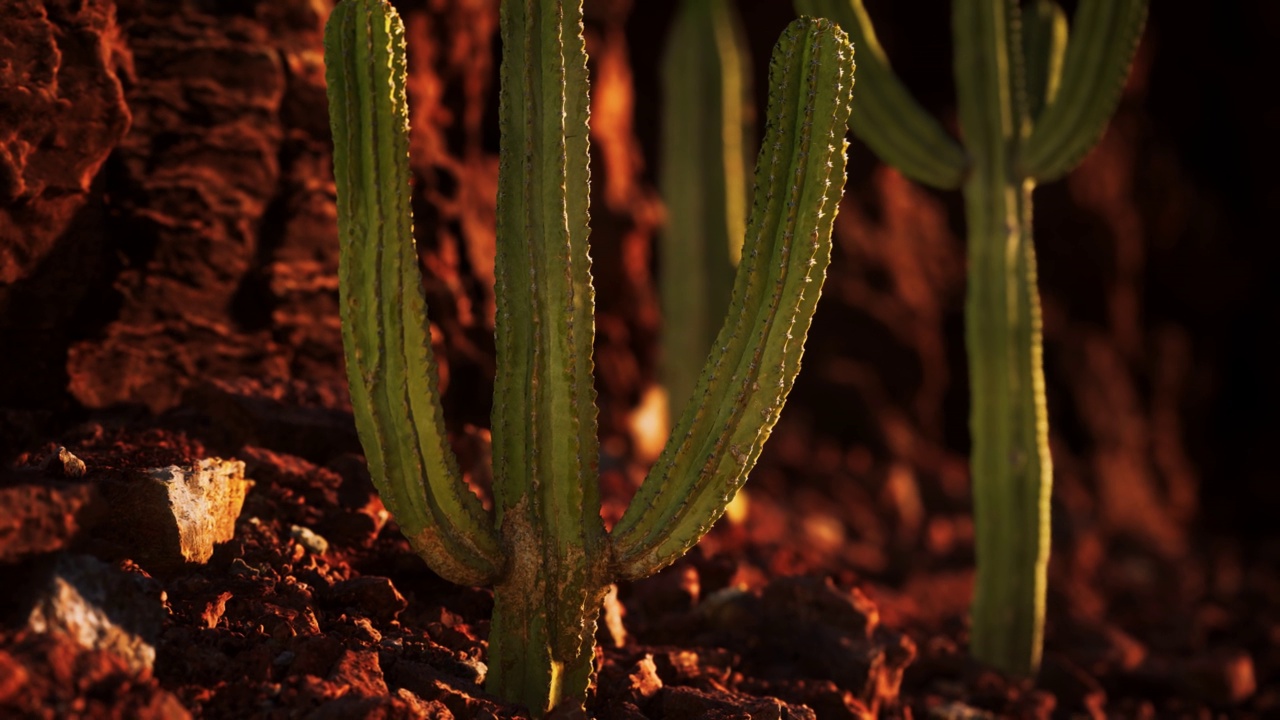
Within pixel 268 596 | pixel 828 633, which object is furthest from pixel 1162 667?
pixel 268 596

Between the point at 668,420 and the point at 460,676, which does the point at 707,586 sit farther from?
the point at 668,420

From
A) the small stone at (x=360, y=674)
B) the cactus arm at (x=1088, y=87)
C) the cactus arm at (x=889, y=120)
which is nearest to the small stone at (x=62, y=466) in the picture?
the small stone at (x=360, y=674)

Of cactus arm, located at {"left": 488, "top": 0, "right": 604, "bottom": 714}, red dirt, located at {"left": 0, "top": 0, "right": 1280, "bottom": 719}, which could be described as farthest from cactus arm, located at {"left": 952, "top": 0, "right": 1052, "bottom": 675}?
cactus arm, located at {"left": 488, "top": 0, "right": 604, "bottom": 714}

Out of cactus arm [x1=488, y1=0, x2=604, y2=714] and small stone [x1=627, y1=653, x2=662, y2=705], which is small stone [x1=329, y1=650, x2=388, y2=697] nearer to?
cactus arm [x1=488, y1=0, x2=604, y2=714]

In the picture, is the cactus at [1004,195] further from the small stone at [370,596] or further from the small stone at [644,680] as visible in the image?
the small stone at [370,596]

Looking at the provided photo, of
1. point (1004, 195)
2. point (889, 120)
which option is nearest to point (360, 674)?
point (889, 120)

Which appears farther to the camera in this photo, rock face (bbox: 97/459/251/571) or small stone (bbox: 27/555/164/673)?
rock face (bbox: 97/459/251/571)
